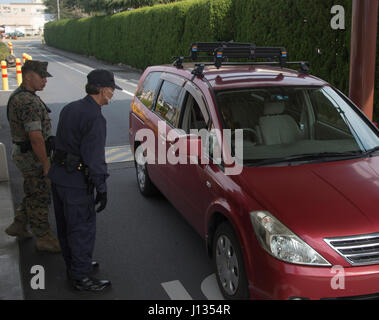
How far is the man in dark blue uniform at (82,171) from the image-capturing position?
3.76 meters

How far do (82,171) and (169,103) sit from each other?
1725mm

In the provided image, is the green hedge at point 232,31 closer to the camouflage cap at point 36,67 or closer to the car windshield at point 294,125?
the car windshield at point 294,125

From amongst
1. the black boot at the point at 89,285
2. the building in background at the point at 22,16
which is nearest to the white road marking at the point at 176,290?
the black boot at the point at 89,285

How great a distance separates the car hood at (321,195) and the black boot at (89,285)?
1.56 meters

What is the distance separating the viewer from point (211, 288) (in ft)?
13.4

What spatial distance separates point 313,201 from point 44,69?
2899 mm

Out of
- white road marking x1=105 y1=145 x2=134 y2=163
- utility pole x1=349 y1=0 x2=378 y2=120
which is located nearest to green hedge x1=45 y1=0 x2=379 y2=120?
utility pole x1=349 y1=0 x2=378 y2=120

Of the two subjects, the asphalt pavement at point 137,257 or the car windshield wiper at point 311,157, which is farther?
the asphalt pavement at point 137,257

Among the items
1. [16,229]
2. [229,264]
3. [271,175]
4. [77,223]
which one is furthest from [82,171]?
[16,229]
